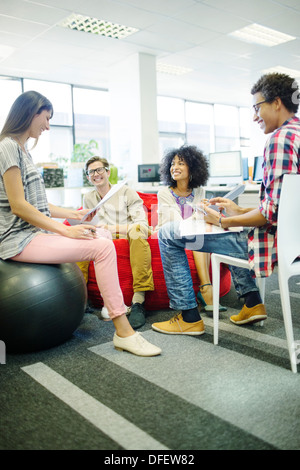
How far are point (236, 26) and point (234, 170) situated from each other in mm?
1938

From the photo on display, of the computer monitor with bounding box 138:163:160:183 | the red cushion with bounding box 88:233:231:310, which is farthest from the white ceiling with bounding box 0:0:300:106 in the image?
the red cushion with bounding box 88:233:231:310

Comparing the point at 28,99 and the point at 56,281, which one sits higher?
the point at 28,99

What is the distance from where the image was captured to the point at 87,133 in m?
8.67

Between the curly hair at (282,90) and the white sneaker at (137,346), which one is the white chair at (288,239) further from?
the white sneaker at (137,346)

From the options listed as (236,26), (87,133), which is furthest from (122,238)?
(87,133)

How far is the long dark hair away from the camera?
2.01 metres

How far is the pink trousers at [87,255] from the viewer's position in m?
1.95

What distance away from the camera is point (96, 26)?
5477 millimetres

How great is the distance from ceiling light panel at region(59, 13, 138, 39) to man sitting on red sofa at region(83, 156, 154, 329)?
3132mm

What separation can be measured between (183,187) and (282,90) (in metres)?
1.20

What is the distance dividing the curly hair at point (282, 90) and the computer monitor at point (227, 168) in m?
3.87
